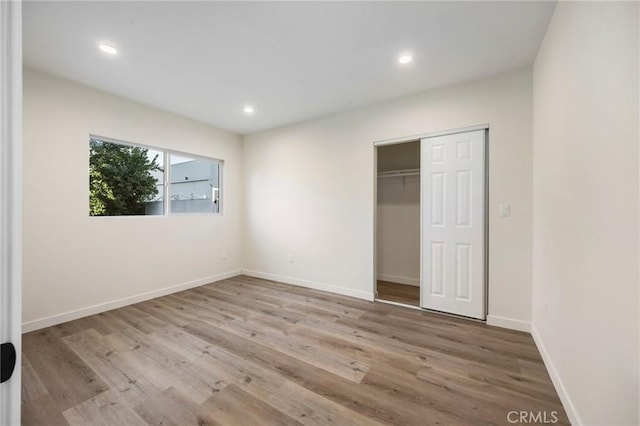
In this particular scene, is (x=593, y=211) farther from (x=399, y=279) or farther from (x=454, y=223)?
(x=399, y=279)

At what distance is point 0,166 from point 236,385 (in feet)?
6.15

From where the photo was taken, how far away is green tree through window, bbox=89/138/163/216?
323 cm

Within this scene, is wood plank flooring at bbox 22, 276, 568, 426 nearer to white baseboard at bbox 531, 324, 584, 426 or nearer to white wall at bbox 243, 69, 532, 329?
white baseboard at bbox 531, 324, 584, 426

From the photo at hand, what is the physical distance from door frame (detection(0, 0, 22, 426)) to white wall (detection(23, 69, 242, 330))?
3.10 meters

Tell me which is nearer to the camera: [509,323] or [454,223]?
[509,323]

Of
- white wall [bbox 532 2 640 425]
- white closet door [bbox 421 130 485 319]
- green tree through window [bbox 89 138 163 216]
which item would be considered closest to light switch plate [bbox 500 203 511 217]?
white closet door [bbox 421 130 485 319]

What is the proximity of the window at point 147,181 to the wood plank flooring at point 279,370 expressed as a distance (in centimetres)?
135

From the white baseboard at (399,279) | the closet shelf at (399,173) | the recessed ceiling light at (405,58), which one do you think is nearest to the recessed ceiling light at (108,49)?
the recessed ceiling light at (405,58)

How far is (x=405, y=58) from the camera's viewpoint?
8.30 feet

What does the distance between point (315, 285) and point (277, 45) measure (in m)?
3.12

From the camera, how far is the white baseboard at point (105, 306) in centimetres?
272

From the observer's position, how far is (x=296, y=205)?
4.32 metres

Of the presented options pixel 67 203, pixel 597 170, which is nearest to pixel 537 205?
pixel 597 170

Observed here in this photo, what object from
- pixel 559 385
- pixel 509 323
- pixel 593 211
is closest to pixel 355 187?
pixel 509 323
